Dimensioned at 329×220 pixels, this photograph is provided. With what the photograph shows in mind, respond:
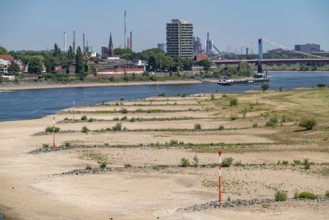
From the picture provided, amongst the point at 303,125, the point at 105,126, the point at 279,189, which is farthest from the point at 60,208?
the point at 105,126

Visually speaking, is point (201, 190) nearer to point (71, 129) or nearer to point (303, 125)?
point (303, 125)

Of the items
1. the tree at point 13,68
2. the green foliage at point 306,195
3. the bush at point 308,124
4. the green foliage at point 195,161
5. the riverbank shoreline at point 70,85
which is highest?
the tree at point 13,68

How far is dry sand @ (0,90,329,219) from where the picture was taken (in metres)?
20.1

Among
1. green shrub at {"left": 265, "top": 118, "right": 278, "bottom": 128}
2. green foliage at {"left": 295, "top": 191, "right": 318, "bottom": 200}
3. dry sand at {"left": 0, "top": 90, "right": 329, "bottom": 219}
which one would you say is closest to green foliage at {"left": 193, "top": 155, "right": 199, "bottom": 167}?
dry sand at {"left": 0, "top": 90, "right": 329, "bottom": 219}

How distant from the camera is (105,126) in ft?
151

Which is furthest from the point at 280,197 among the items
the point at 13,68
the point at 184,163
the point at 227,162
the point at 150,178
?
the point at 13,68

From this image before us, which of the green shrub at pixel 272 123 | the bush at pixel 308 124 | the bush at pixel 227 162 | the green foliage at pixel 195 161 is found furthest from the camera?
the green shrub at pixel 272 123

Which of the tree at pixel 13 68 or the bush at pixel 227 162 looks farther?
the tree at pixel 13 68

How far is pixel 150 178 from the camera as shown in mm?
25172

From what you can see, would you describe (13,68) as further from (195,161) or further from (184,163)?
(184,163)

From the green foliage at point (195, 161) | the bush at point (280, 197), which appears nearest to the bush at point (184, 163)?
the green foliage at point (195, 161)

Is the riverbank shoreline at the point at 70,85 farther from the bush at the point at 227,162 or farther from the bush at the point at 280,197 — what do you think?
the bush at the point at 280,197

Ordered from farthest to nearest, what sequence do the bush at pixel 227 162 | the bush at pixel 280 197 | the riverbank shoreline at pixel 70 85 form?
1. the riverbank shoreline at pixel 70 85
2. the bush at pixel 227 162
3. the bush at pixel 280 197

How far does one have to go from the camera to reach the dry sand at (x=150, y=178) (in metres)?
20.1
